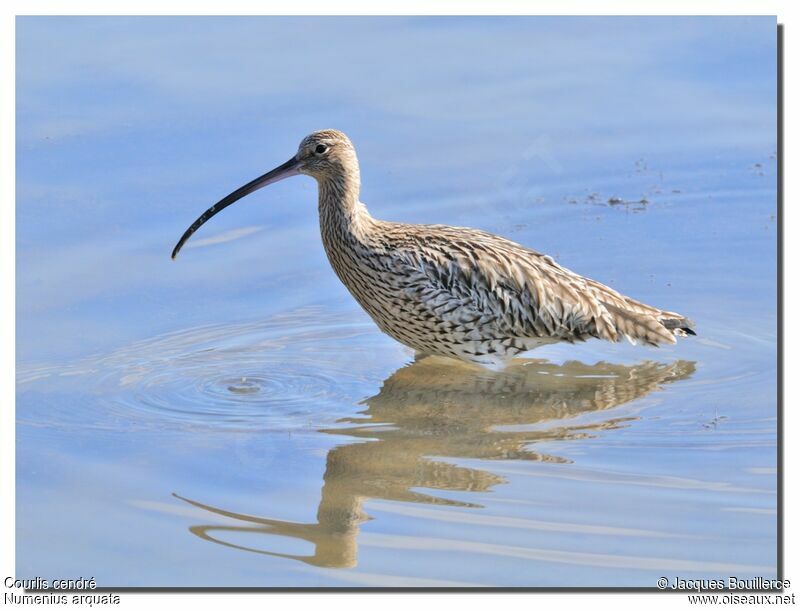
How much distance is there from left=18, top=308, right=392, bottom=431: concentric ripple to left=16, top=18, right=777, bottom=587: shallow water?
3 centimetres

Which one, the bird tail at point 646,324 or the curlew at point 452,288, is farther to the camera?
the bird tail at point 646,324

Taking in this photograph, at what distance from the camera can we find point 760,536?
26.0 feet

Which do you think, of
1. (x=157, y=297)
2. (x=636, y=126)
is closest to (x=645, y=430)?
(x=157, y=297)

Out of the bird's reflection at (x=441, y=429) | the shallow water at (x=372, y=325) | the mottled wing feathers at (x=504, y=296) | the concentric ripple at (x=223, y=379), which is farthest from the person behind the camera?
the mottled wing feathers at (x=504, y=296)

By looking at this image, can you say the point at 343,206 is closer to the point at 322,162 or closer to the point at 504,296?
the point at 322,162

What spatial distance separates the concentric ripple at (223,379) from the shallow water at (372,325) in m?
0.03

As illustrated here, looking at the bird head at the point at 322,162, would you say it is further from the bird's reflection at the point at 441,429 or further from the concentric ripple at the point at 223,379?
the bird's reflection at the point at 441,429

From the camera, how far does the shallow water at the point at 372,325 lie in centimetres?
801

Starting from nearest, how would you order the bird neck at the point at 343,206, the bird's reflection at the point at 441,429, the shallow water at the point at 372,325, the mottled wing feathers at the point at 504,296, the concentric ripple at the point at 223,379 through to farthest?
1. the shallow water at the point at 372,325
2. the bird's reflection at the point at 441,429
3. the concentric ripple at the point at 223,379
4. the mottled wing feathers at the point at 504,296
5. the bird neck at the point at 343,206

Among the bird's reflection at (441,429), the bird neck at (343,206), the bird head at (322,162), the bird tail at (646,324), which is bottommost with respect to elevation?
the bird's reflection at (441,429)

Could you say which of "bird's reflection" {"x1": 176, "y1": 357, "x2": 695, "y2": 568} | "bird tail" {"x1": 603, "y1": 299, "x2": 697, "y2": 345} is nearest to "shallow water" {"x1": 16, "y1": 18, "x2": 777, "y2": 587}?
"bird's reflection" {"x1": 176, "y1": 357, "x2": 695, "y2": 568}

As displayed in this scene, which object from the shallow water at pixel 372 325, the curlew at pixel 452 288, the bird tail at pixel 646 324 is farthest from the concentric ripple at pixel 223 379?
the bird tail at pixel 646 324

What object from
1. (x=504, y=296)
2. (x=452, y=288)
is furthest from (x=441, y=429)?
(x=504, y=296)

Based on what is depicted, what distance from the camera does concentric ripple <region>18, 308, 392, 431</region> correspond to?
952cm
